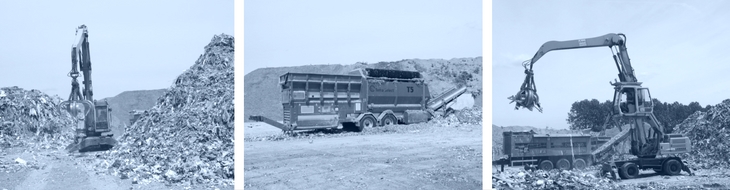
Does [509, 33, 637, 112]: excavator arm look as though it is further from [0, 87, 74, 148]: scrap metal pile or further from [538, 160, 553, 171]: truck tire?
[0, 87, 74, 148]: scrap metal pile

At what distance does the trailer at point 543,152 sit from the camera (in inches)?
257

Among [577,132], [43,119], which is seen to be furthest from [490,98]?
[43,119]

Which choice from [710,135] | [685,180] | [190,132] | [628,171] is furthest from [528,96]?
[190,132]

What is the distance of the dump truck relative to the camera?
980 cm

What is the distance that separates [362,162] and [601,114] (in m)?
3.12

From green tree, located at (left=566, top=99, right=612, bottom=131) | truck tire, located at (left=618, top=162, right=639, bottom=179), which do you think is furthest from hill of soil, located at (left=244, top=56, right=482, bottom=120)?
truck tire, located at (left=618, top=162, right=639, bottom=179)

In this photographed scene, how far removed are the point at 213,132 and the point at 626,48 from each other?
5170mm

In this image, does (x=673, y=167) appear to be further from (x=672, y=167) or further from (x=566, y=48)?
(x=566, y=48)

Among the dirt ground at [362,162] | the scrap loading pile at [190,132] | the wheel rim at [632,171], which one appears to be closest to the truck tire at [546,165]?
the dirt ground at [362,162]

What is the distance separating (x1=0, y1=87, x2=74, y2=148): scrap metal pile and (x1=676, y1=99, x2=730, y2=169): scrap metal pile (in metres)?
8.10

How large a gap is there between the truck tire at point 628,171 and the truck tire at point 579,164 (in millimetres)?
442

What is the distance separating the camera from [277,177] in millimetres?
6750

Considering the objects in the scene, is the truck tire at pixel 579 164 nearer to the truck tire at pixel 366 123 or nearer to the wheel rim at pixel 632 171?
the wheel rim at pixel 632 171

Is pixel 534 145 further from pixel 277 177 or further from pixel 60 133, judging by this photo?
pixel 60 133
